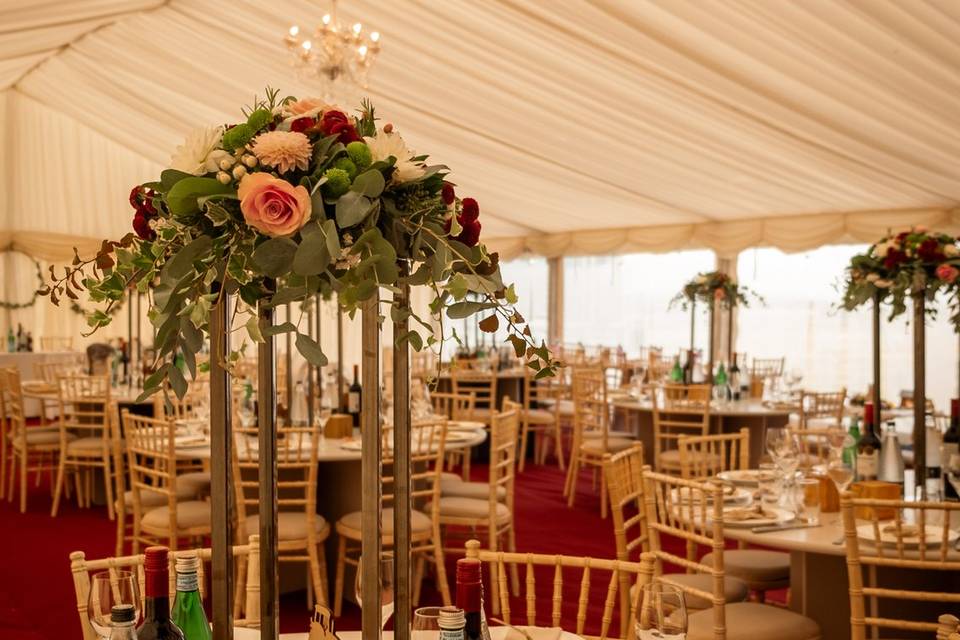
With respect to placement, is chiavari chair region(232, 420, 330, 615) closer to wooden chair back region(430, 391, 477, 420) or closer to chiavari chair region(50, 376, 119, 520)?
wooden chair back region(430, 391, 477, 420)

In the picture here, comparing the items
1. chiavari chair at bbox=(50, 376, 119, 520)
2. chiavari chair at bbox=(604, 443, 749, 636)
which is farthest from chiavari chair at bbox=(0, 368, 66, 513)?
chiavari chair at bbox=(604, 443, 749, 636)

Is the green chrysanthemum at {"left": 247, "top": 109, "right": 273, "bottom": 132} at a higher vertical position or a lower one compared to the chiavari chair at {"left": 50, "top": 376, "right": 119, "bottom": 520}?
higher

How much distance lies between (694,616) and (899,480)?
1.11 m

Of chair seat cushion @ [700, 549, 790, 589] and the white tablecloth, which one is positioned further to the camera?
the white tablecloth

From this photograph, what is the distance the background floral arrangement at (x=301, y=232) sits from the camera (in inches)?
48.8

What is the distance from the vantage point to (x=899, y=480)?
3.82m

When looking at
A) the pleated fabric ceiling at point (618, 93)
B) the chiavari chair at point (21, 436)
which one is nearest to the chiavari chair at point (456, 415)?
the pleated fabric ceiling at point (618, 93)

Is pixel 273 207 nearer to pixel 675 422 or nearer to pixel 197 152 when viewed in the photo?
pixel 197 152

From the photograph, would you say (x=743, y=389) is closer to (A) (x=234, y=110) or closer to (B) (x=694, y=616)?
(B) (x=694, y=616)

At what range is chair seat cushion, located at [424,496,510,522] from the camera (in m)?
4.93

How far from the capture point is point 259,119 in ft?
4.43

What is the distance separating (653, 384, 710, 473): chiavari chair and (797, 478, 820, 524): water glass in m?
2.61

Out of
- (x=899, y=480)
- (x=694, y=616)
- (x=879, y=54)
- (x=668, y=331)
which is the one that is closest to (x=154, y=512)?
(x=694, y=616)

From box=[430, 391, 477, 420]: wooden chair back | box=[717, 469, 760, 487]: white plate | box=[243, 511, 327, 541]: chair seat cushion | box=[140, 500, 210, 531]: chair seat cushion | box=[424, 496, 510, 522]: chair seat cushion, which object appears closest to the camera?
box=[717, 469, 760, 487]: white plate
